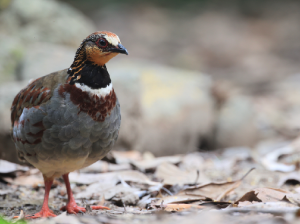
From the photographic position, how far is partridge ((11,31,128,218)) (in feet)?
11.3

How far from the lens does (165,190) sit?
164 inches

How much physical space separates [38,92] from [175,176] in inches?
72.7

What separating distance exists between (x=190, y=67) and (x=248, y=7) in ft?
30.3

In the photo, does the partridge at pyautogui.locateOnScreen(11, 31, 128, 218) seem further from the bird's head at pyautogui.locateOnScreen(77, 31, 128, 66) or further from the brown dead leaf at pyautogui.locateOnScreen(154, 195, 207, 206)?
the brown dead leaf at pyautogui.locateOnScreen(154, 195, 207, 206)

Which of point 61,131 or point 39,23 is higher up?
point 39,23

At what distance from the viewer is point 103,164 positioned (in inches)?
207

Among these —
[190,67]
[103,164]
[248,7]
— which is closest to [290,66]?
[190,67]

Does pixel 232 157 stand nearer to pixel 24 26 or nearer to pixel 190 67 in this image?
pixel 24 26

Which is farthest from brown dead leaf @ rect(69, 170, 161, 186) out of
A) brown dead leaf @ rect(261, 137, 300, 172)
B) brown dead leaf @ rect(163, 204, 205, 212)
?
brown dead leaf @ rect(261, 137, 300, 172)

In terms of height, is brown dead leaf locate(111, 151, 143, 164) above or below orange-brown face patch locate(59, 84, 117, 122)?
below

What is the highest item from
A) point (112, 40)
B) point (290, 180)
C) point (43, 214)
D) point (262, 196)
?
point (112, 40)

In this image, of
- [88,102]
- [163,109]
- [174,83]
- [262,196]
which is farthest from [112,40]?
[174,83]

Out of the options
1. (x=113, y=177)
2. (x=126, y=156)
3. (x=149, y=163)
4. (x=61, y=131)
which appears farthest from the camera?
(x=126, y=156)

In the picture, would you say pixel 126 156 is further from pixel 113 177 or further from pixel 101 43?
pixel 101 43
